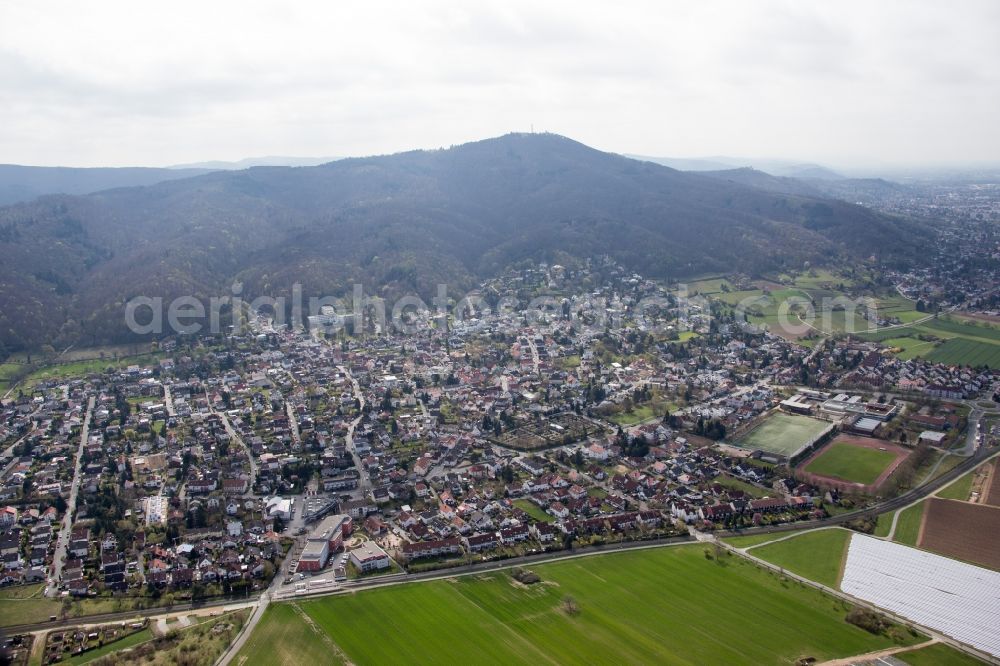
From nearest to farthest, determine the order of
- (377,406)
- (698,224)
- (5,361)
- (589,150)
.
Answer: (377,406) → (5,361) → (698,224) → (589,150)

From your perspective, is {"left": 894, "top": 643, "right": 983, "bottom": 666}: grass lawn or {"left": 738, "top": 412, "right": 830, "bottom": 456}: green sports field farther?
{"left": 738, "top": 412, "right": 830, "bottom": 456}: green sports field

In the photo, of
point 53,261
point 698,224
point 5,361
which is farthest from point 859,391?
point 53,261

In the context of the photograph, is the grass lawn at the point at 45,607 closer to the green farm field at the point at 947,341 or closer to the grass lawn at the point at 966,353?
the green farm field at the point at 947,341

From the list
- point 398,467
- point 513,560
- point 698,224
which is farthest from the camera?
point 698,224

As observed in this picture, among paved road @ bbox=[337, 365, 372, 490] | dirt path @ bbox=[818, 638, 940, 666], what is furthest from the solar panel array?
paved road @ bbox=[337, 365, 372, 490]

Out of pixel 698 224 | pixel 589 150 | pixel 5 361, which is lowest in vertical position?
pixel 5 361

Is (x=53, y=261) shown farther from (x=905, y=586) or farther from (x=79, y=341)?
(x=905, y=586)

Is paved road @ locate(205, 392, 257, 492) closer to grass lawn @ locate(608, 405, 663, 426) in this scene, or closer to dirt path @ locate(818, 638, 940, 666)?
grass lawn @ locate(608, 405, 663, 426)
